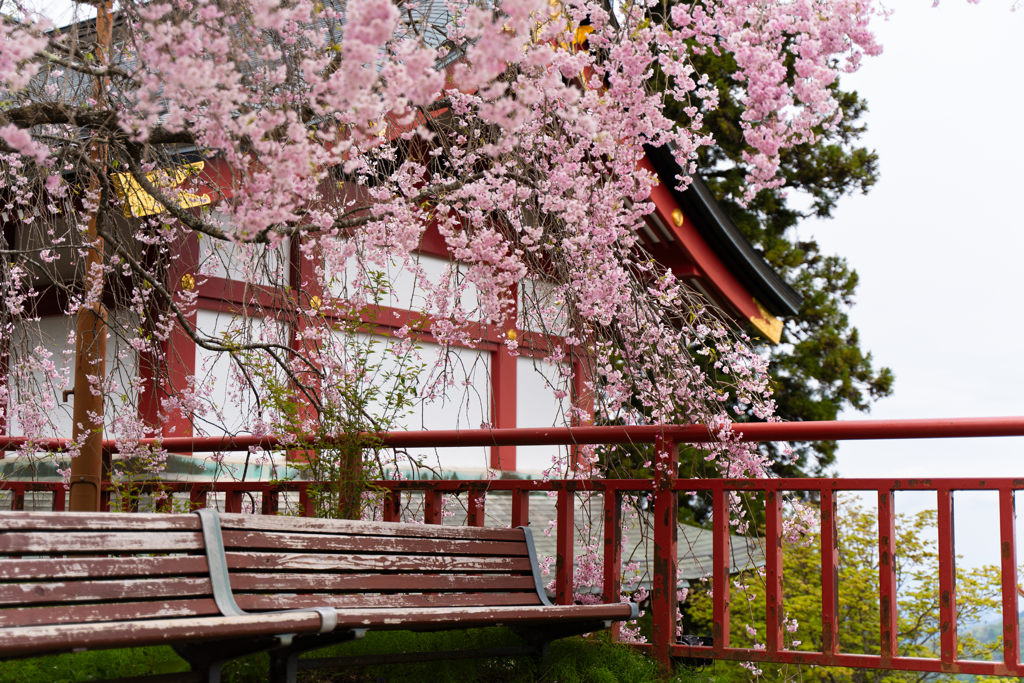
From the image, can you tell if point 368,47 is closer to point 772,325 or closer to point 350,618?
point 350,618

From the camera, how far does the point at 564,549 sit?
3.47 meters

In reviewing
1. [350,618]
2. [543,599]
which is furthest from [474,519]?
[350,618]

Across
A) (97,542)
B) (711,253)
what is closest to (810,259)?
(711,253)

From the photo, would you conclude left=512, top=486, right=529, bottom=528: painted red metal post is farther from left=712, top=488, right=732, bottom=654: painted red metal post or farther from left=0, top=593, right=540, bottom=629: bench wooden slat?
left=712, top=488, right=732, bottom=654: painted red metal post

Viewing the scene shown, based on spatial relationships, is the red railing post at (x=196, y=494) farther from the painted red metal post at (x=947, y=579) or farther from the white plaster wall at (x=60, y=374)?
the painted red metal post at (x=947, y=579)

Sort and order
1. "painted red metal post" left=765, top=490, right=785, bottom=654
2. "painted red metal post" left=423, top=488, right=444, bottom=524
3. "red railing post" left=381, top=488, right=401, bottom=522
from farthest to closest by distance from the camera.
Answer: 1. "red railing post" left=381, top=488, right=401, bottom=522
2. "painted red metal post" left=423, top=488, right=444, bottom=524
3. "painted red metal post" left=765, top=490, right=785, bottom=654

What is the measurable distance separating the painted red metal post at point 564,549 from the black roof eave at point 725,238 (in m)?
3.45

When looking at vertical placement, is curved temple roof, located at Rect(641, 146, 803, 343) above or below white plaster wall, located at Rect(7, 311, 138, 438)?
above

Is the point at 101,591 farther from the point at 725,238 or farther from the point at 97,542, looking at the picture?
the point at 725,238

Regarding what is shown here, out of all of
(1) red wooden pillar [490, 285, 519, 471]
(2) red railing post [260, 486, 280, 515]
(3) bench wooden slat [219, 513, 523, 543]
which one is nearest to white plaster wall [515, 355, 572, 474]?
(1) red wooden pillar [490, 285, 519, 471]

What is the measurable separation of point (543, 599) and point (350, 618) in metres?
1.22

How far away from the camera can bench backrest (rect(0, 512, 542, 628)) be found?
2150mm

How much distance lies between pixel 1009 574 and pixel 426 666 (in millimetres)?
1968

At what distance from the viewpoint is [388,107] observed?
2.20m
